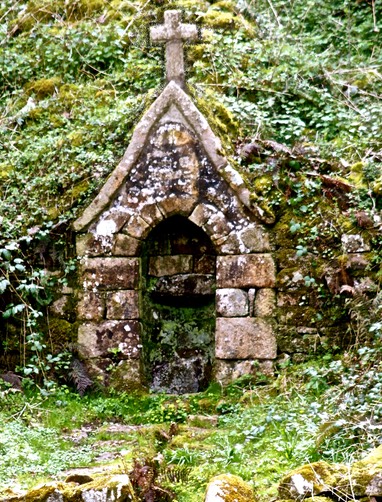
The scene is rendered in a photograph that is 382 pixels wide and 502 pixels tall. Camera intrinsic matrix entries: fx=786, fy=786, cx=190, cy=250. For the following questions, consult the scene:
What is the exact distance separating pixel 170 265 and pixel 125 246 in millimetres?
579

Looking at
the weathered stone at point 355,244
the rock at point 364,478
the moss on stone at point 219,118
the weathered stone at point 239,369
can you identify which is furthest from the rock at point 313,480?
the moss on stone at point 219,118

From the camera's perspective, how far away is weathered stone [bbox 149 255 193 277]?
791 centimetres

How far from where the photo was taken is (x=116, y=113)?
27.6ft

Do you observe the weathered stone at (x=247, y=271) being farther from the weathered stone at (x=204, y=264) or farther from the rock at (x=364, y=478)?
the rock at (x=364, y=478)

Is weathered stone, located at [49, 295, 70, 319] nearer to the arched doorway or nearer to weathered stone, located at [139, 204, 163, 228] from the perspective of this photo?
the arched doorway

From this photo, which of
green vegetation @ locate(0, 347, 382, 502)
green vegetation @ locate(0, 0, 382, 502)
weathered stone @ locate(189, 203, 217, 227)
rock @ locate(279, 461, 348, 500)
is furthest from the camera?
weathered stone @ locate(189, 203, 217, 227)

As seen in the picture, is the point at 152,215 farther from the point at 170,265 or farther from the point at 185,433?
the point at 185,433

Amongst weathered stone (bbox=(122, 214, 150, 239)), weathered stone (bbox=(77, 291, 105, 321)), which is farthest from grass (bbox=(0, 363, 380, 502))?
weathered stone (bbox=(122, 214, 150, 239))

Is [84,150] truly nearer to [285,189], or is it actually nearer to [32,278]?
[32,278]

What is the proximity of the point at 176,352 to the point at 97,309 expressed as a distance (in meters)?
0.94

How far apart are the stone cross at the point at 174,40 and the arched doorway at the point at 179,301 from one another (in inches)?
56.6

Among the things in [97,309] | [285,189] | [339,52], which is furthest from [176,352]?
[339,52]

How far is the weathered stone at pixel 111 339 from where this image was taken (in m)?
7.52

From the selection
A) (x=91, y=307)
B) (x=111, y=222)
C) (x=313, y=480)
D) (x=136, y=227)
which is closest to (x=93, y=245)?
(x=111, y=222)
